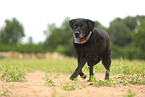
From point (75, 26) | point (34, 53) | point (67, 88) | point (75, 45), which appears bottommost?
point (34, 53)

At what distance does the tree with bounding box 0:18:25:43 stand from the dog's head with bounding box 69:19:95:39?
1260 inches

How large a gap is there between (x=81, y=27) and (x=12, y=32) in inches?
1298

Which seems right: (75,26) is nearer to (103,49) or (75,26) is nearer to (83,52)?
(83,52)

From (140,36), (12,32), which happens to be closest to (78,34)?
(140,36)

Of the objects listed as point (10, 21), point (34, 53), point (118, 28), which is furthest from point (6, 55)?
point (118, 28)

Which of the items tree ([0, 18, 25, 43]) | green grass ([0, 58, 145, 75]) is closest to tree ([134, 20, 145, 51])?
green grass ([0, 58, 145, 75])

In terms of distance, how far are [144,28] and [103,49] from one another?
79.2 feet

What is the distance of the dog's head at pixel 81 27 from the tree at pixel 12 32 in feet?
105

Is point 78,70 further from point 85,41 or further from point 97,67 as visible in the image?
point 97,67

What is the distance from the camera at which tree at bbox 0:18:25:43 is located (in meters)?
34.7

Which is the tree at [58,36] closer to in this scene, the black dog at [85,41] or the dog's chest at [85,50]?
the black dog at [85,41]

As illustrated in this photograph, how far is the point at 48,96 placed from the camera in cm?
335

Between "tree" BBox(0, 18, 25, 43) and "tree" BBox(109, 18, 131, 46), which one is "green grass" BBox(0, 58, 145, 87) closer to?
"tree" BBox(109, 18, 131, 46)

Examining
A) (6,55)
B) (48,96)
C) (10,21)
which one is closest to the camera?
(48,96)
